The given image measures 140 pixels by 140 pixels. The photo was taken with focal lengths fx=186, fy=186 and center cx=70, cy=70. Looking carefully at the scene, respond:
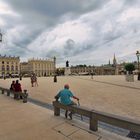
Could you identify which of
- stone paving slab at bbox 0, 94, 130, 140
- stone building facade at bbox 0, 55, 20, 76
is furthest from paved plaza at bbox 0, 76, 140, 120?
stone building facade at bbox 0, 55, 20, 76

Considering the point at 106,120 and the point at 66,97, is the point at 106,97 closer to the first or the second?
the point at 66,97

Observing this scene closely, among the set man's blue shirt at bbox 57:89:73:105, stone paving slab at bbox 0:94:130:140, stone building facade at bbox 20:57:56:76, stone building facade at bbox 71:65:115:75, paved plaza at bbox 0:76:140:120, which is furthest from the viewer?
stone building facade at bbox 20:57:56:76

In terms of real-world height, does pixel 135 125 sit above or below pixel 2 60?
below

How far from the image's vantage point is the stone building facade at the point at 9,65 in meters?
120

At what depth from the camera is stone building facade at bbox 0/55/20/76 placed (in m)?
120

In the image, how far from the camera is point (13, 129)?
5.73m

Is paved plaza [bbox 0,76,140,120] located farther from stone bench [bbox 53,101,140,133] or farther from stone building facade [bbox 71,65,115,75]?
stone building facade [bbox 71,65,115,75]

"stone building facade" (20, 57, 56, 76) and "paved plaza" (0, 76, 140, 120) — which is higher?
"stone building facade" (20, 57, 56, 76)

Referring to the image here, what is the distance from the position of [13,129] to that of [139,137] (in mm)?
3696

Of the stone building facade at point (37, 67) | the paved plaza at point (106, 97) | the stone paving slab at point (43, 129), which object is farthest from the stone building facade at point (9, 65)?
the stone paving slab at point (43, 129)

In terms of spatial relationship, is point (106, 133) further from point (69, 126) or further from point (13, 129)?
point (13, 129)

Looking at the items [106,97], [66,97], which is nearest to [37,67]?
[106,97]

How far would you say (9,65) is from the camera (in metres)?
123

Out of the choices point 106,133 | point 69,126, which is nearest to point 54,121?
point 69,126
